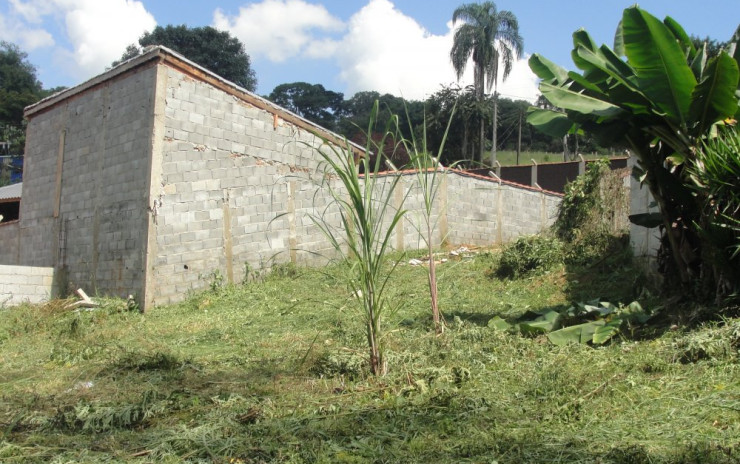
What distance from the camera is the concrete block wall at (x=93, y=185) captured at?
1106 cm

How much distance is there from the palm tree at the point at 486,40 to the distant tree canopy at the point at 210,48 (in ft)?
58.9

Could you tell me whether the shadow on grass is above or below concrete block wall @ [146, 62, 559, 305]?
below

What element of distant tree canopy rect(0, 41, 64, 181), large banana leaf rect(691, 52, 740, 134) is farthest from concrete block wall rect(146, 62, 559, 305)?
distant tree canopy rect(0, 41, 64, 181)

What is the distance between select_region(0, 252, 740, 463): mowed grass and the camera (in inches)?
135

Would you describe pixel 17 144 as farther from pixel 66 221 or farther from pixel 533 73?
pixel 533 73

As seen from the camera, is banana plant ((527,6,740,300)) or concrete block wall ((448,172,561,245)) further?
concrete block wall ((448,172,561,245))

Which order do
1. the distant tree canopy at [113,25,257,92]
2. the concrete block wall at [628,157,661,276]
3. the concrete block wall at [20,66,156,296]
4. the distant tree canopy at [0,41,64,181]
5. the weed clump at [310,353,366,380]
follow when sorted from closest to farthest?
the weed clump at [310,353,366,380] → the concrete block wall at [628,157,661,276] → the concrete block wall at [20,66,156,296] → the distant tree canopy at [0,41,64,181] → the distant tree canopy at [113,25,257,92]

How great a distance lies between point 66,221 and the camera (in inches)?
514

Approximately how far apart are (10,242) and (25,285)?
395 cm

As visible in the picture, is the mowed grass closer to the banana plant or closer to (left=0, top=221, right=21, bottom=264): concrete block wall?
the banana plant

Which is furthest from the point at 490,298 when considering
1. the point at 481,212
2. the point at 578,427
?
the point at 481,212

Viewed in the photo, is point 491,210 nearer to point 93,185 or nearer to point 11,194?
point 93,185

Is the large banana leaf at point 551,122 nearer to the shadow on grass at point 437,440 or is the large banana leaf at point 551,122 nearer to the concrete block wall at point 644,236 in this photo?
the concrete block wall at point 644,236

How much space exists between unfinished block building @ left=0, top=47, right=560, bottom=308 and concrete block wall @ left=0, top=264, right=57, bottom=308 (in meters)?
0.36
